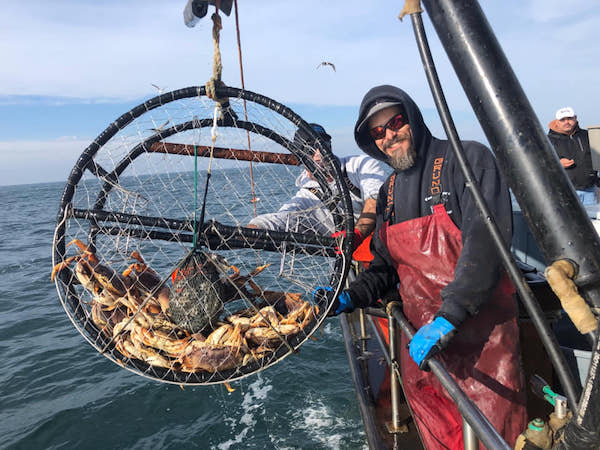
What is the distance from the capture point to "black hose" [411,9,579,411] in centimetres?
104

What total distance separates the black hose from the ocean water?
442 cm

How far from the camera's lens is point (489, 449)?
4.32 ft

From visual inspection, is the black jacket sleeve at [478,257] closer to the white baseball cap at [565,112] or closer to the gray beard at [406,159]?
the gray beard at [406,159]

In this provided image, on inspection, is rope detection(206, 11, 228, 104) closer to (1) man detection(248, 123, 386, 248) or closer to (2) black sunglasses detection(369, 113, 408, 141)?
A: (2) black sunglasses detection(369, 113, 408, 141)

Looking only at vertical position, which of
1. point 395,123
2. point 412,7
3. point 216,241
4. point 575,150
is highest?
point 412,7

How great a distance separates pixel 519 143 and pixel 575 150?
6.36 meters

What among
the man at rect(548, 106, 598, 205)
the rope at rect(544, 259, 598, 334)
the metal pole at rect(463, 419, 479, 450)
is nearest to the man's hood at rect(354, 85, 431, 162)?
the metal pole at rect(463, 419, 479, 450)

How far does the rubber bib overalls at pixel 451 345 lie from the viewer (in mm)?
2277

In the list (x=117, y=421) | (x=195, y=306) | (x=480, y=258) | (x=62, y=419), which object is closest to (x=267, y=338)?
(x=195, y=306)

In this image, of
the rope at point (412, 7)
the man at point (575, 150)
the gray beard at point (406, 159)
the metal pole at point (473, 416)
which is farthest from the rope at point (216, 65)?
the man at point (575, 150)

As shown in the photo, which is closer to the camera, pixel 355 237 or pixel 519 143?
pixel 519 143

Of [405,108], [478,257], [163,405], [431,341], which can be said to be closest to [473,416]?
[431,341]

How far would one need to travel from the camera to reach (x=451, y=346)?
238cm

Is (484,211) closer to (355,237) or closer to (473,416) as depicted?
(473,416)
